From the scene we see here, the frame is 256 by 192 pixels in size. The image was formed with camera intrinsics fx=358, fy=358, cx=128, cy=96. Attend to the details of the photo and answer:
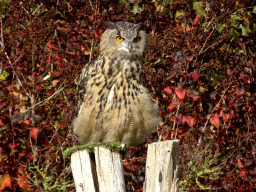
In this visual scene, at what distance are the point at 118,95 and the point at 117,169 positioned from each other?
0.85 metres

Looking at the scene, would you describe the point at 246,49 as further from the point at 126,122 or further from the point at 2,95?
the point at 2,95

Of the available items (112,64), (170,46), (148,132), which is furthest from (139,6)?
(148,132)

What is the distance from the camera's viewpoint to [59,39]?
11.9ft

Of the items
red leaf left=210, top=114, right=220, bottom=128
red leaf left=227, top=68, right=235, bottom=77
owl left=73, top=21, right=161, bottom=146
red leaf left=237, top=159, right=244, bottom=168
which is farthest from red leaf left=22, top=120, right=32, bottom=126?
red leaf left=237, top=159, right=244, bottom=168

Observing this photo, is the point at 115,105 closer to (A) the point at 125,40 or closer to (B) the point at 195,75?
(A) the point at 125,40

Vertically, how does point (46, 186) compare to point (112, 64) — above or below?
below

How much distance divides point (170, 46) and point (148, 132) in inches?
33.0

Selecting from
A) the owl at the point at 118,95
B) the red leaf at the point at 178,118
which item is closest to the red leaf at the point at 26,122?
the owl at the point at 118,95

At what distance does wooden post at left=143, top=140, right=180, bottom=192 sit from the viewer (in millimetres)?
2148

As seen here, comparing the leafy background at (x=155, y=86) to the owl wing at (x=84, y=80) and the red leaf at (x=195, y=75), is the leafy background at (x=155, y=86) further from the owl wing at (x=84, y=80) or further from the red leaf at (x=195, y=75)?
the owl wing at (x=84, y=80)

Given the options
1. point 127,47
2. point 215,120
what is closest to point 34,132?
point 127,47

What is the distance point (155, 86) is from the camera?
3574mm

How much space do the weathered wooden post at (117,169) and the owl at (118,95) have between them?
0.70 meters

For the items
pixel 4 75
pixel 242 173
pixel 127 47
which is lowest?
pixel 242 173
